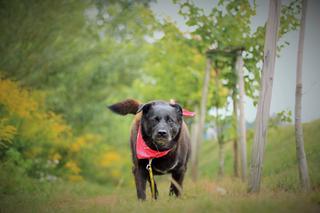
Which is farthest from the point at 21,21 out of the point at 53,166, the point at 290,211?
the point at 290,211

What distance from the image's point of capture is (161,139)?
7.90m

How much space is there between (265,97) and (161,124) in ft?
7.15

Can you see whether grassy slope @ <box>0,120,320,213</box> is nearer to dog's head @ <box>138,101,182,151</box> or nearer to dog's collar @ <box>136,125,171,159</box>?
dog's collar @ <box>136,125,171,159</box>

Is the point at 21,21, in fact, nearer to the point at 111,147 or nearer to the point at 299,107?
the point at 299,107

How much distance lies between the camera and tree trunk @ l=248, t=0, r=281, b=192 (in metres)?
8.53

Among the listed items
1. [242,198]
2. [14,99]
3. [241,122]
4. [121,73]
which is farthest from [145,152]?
[121,73]

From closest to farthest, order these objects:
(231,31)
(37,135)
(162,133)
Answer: (162,133), (231,31), (37,135)

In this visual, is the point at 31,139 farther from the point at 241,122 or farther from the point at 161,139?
the point at 161,139

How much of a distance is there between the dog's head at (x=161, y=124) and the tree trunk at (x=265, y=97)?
1.59 metres

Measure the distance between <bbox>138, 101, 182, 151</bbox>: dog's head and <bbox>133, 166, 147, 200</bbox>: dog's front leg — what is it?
64cm

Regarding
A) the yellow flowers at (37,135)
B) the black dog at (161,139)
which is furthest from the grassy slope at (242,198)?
the yellow flowers at (37,135)

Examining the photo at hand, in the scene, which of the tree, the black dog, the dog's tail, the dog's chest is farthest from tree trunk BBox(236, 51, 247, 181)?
the dog's chest

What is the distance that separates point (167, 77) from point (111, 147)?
1483 cm

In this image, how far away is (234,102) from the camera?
15.5 meters
